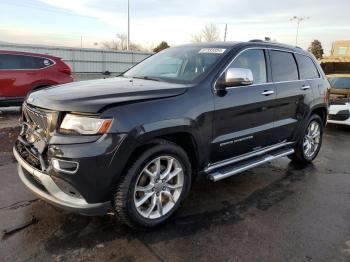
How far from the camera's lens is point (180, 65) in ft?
14.2

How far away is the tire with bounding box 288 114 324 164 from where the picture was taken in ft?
18.5

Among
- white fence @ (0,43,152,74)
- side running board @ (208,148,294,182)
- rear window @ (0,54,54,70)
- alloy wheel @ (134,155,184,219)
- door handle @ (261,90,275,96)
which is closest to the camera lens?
alloy wheel @ (134,155,184,219)

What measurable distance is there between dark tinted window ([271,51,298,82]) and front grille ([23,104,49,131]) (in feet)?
9.77

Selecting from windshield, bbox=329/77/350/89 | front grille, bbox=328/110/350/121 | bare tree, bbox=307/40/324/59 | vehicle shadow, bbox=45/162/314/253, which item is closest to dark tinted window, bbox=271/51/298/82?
vehicle shadow, bbox=45/162/314/253

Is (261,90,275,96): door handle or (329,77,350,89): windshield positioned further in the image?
(329,77,350,89): windshield

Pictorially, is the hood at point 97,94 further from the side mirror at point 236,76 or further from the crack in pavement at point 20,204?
the crack in pavement at point 20,204

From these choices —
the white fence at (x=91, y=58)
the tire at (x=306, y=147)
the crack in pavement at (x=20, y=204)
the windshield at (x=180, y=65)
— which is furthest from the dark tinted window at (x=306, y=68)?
the white fence at (x=91, y=58)

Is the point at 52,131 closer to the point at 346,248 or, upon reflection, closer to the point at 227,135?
the point at 227,135

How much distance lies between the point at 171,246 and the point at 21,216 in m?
1.58

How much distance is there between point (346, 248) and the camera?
3.29 m

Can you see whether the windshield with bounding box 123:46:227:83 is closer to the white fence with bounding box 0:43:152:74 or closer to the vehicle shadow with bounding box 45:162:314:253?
the vehicle shadow with bounding box 45:162:314:253

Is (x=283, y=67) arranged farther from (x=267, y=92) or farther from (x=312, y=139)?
(x=312, y=139)

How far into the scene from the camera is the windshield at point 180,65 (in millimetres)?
4008

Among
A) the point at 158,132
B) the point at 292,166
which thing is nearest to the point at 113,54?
the point at 292,166
